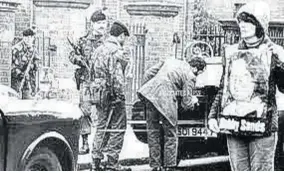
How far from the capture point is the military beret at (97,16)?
4.95 meters

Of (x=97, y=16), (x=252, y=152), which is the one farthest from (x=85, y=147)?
(x=252, y=152)

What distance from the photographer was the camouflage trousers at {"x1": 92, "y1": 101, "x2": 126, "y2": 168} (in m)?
5.01

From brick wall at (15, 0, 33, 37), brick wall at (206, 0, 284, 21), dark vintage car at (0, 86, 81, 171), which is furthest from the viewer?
brick wall at (206, 0, 284, 21)

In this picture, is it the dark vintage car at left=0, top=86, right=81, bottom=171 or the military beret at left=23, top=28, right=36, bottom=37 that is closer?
the dark vintage car at left=0, top=86, right=81, bottom=171

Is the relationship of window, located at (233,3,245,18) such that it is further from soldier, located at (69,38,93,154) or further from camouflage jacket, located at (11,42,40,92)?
camouflage jacket, located at (11,42,40,92)

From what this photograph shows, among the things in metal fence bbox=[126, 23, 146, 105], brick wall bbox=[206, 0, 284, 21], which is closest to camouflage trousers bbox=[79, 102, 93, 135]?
metal fence bbox=[126, 23, 146, 105]

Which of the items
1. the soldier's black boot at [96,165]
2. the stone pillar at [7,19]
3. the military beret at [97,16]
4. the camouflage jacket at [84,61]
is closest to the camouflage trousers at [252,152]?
the soldier's black boot at [96,165]

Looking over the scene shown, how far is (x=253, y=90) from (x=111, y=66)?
0.78 metres

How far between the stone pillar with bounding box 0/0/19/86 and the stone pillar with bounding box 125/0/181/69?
0.62 meters

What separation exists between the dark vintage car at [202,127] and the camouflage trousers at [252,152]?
77mm

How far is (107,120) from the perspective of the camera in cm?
502

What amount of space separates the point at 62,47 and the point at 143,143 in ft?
2.26

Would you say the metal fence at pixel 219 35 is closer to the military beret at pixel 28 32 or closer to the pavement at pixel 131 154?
the pavement at pixel 131 154

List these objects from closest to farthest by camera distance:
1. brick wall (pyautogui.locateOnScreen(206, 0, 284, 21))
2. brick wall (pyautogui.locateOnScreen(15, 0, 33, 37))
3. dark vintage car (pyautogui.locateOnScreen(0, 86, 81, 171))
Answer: dark vintage car (pyautogui.locateOnScreen(0, 86, 81, 171))
brick wall (pyautogui.locateOnScreen(15, 0, 33, 37))
brick wall (pyautogui.locateOnScreen(206, 0, 284, 21))
